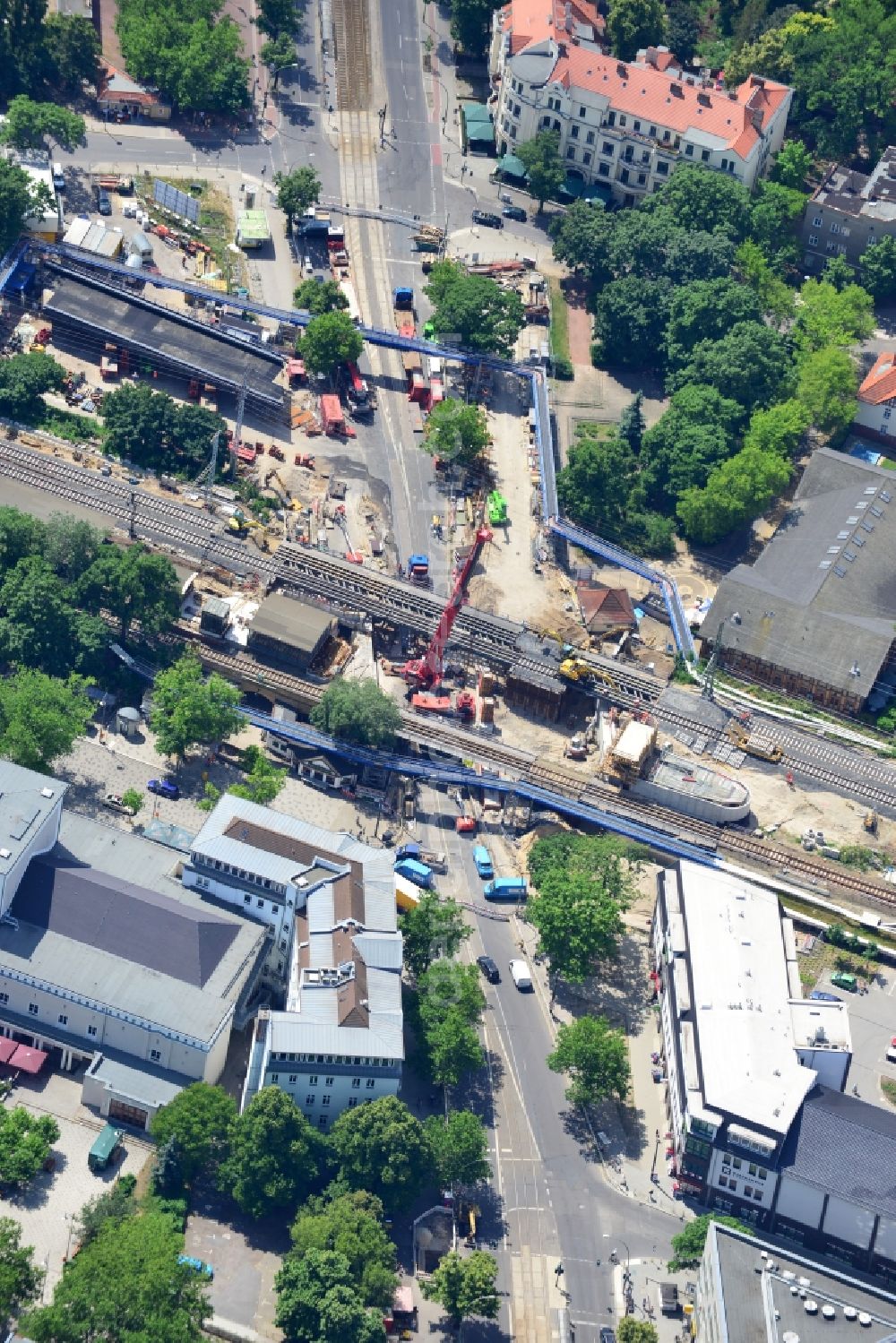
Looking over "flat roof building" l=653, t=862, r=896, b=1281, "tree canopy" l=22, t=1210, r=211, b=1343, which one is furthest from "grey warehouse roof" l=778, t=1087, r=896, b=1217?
"tree canopy" l=22, t=1210, r=211, b=1343

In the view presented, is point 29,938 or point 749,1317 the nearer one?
point 749,1317

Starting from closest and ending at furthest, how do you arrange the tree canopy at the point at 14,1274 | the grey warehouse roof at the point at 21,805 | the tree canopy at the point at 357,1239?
the tree canopy at the point at 14,1274, the tree canopy at the point at 357,1239, the grey warehouse roof at the point at 21,805

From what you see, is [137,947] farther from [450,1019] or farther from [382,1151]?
[450,1019]

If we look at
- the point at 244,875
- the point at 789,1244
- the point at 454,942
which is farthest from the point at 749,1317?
the point at 244,875

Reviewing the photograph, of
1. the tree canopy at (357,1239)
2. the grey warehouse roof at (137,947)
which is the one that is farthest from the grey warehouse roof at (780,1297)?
the grey warehouse roof at (137,947)

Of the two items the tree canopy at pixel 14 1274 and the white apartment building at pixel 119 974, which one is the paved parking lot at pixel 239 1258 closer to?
the white apartment building at pixel 119 974

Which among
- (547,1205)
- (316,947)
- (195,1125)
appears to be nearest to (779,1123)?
(547,1205)

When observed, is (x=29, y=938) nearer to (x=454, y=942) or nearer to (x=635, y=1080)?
(x=454, y=942)
